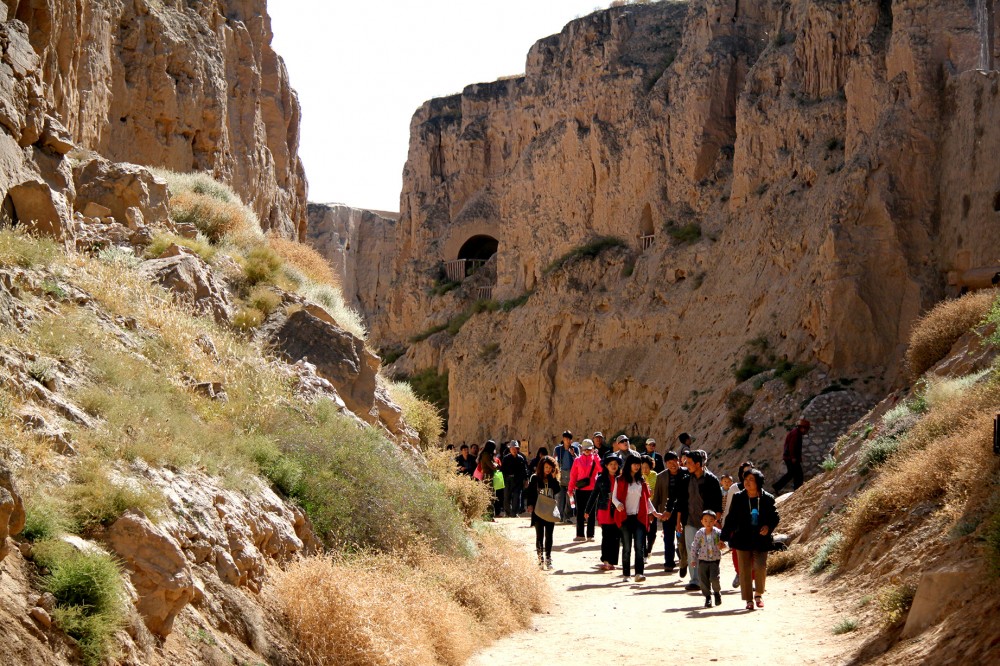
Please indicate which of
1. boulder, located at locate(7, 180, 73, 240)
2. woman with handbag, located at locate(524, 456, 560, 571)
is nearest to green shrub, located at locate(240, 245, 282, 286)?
boulder, located at locate(7, 180, 73, 240)

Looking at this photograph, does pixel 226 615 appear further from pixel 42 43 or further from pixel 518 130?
pixel 518 130

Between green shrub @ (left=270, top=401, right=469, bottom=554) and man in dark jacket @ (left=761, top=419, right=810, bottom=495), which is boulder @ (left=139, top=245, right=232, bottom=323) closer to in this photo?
green shrub @ (left=270, top=401, right=469, bottom=554)

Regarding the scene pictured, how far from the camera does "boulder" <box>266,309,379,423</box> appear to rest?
13.4 m

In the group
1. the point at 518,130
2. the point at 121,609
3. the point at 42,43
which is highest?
the point at 518,130

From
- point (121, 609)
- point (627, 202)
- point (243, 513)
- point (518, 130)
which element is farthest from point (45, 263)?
point (518, 130)

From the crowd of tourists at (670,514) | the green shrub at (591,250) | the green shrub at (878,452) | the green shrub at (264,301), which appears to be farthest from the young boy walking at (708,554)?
the green shrub at (591,250)

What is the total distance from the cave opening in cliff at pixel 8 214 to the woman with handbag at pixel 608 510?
743cm

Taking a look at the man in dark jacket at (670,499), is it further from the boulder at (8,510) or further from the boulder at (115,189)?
the boulder at (8,510)

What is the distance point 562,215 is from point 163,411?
29.6 metres

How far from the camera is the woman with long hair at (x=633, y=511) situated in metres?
13.5

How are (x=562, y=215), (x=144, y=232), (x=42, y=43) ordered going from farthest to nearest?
(x=562, y=215) → (x=144, y=232) → (x=42, y=43)

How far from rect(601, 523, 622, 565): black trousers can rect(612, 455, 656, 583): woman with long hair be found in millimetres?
480

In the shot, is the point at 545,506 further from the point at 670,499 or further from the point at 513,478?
the point at 513,478

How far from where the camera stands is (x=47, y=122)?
11.0m
